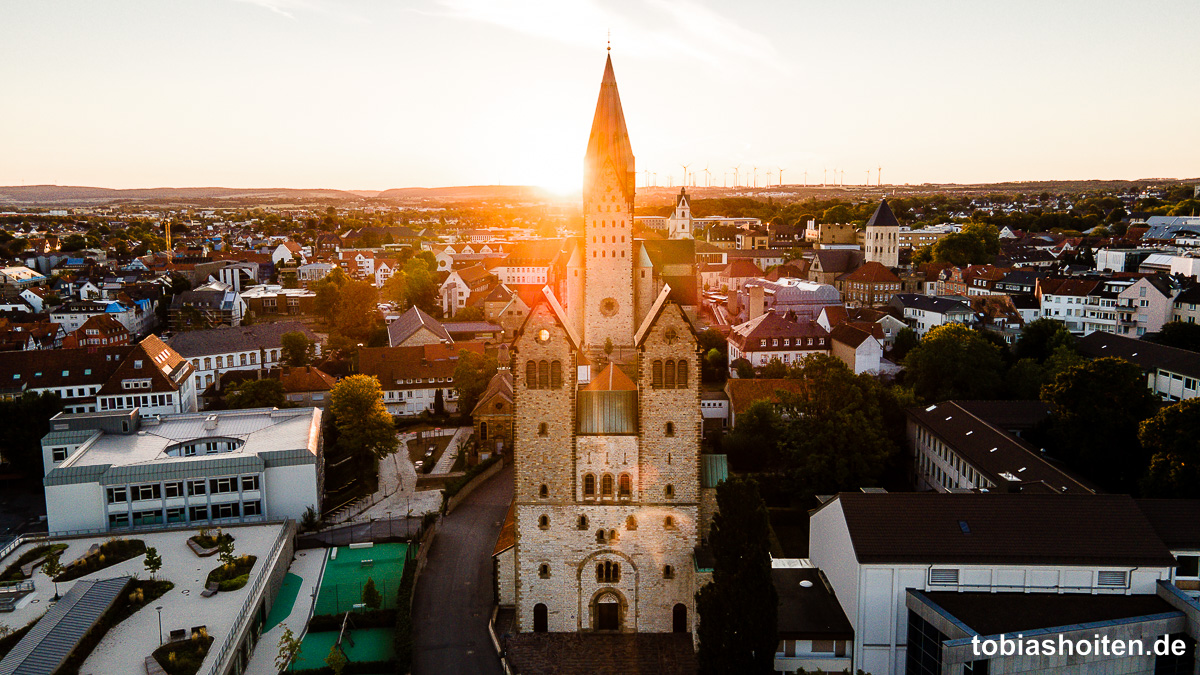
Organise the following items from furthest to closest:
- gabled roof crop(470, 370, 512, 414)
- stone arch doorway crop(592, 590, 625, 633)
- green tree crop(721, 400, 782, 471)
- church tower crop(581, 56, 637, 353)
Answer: gabled roof crop(470, 370, 512, 414) → green tree crop(721, 400, 782, 471) → church tower crop(581, 56, 637, 353) → stone arch doorway crop(592, 590, 625, 633)

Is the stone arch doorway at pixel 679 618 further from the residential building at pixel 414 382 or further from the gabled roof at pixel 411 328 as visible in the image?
the gabled roof at pixel 411 328

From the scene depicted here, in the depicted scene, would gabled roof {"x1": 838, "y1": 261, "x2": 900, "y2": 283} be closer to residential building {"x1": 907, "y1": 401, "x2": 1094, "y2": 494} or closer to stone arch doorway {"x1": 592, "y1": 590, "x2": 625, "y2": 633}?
residential building {"x1": 907, "y1": 401, "x2": 1094, "y2": 494}

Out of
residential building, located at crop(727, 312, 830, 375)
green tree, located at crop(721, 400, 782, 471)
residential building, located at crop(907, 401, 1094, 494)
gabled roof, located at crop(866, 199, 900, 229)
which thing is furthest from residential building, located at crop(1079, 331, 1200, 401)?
gabled roof, located at crop(866, 199, 900, 229)

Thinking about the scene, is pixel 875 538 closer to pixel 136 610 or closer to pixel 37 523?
pixel 136 610

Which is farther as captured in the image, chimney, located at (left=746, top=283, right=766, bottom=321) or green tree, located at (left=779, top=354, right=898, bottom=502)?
chimney, located at (left=746, top=283, right=766, bottom=321)

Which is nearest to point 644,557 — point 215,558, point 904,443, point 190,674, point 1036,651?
point 1036,651

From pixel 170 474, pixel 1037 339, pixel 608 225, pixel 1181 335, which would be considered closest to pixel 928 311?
pixel 1037 339

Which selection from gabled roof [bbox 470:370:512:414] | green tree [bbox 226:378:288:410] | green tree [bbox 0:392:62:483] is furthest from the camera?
green tree [bbox 226:378:288:410]

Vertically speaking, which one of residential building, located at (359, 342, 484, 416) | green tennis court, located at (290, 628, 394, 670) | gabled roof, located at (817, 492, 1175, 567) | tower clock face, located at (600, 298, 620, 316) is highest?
tower clock face, located at (600, 298, 620, 316)

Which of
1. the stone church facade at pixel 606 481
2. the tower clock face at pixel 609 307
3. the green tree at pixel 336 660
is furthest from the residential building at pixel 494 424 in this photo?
→ the green tree at pixel 336 660
